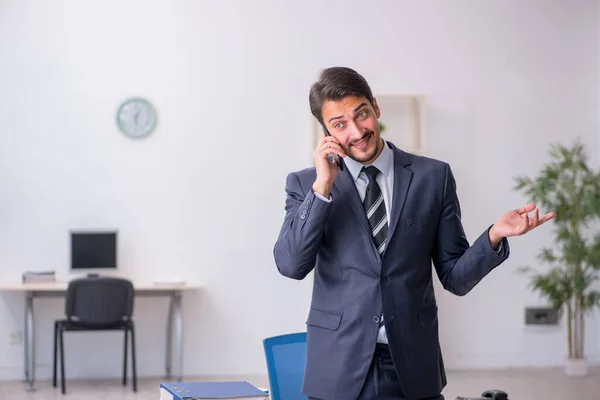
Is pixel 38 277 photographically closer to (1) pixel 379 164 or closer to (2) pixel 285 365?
(2) pixel 285 365

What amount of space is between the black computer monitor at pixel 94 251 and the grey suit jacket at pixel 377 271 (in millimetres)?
4754

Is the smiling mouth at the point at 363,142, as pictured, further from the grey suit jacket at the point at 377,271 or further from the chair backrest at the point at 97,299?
the chair backrest at the point at 97,299

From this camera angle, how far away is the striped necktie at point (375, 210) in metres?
2.00

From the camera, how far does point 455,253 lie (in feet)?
6.82

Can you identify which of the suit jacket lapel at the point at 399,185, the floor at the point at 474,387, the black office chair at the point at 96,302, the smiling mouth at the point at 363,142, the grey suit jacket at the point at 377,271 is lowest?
the floor at the point at 474,387

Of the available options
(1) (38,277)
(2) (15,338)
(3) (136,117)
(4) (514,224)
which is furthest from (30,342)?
(4) (514,224)

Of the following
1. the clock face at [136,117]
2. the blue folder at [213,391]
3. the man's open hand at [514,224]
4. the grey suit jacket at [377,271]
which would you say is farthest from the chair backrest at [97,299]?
the man's open hand at [514,224]

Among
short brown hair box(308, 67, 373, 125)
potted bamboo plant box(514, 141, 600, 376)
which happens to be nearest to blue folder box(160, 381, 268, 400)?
short brown hair box(308, 67, 373, 125)

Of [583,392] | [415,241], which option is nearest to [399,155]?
[415,241]

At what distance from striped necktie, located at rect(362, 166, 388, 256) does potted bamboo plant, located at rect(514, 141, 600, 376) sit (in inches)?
190

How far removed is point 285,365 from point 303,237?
0.88 meters

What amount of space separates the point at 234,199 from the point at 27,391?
2.07m

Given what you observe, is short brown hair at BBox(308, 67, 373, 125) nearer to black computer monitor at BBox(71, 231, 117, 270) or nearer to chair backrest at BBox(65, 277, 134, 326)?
chair backrest at BBox(65, 277, 134, 326)

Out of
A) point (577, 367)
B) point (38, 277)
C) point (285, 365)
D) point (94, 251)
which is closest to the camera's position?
point (285, 365)
